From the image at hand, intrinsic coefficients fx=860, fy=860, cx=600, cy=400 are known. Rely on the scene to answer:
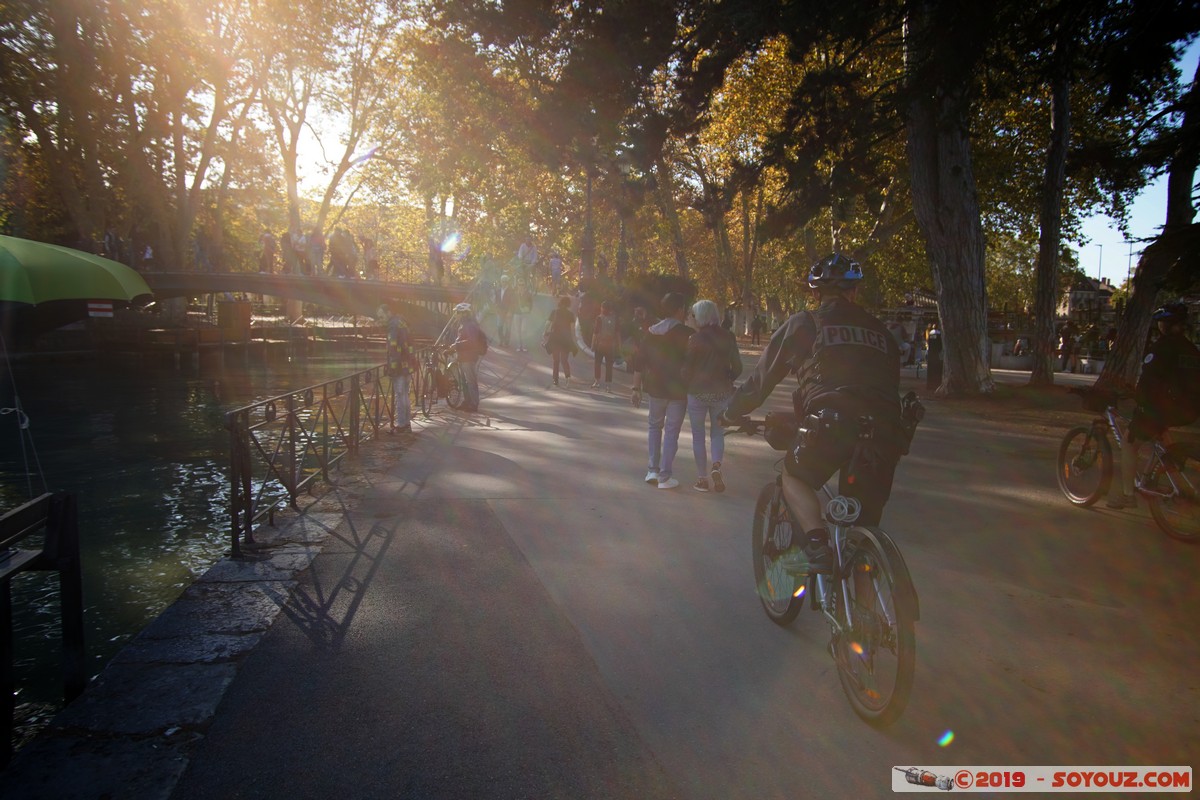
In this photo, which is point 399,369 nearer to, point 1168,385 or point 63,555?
point 63,555

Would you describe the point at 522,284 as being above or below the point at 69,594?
above

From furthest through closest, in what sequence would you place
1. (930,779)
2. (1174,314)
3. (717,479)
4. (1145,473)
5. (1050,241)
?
(1050,241), (717,479), (1145,473), (1174,314), (930,779)

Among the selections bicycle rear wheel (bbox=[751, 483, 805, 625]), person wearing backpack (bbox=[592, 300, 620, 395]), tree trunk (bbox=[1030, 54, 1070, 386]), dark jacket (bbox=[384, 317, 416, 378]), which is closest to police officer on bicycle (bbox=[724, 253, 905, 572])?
bicycle rear wheel (bbox=[751, 483, 805, 625])

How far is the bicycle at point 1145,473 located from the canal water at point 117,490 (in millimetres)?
7315

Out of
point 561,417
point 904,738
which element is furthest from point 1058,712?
point 561,417

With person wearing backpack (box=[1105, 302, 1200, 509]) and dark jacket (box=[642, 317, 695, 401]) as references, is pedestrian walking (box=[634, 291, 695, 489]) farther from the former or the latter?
person wearing backpack (box=[1105, 302, 1200, 509])

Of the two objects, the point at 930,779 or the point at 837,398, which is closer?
the point at 930,779

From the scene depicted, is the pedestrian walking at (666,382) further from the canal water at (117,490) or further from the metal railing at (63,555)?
the metal railing at (63,555)

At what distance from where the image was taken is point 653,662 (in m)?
4.22

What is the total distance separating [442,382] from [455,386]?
0.83 ft

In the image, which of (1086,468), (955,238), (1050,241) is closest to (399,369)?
(1086,468)

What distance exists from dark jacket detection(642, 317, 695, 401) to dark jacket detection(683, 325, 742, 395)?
278mm

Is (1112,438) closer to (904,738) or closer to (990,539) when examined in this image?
(990,539)

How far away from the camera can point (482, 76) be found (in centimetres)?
3042
